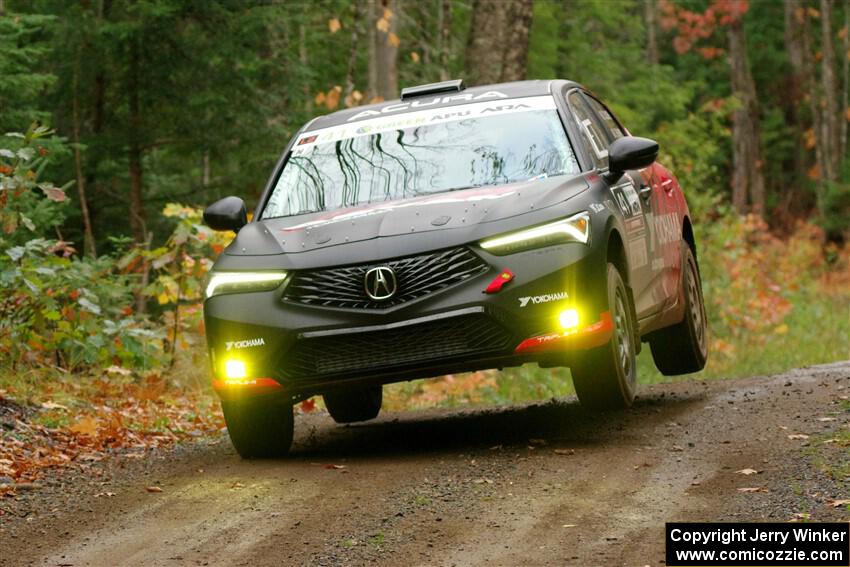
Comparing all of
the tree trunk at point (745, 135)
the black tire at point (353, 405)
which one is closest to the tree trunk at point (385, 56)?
the black tire at point (353, 405)

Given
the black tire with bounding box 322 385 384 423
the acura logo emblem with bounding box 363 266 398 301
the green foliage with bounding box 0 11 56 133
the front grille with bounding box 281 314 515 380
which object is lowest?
the black tire with bounding box 322 385 384 423

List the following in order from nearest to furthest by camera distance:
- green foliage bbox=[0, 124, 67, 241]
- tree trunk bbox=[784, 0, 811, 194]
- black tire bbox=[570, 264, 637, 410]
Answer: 1. black tire bbox=[570, 264, 637, 410]
2. green foliage bbox=[0, 124, 67, 241]
3. tree trunk bbox=[784, 0, 811, 194]

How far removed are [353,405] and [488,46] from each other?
7.04m

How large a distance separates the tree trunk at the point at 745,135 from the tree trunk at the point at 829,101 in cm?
217

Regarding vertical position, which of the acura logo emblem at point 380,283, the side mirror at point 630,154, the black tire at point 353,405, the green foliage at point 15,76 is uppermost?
the green foliage at point 15,76

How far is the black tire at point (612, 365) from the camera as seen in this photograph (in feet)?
25.2

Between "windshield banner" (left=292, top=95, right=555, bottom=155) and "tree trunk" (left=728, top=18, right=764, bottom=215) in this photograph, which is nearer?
"windshield banner" (left=292, top=95, right=555, bottom=155)

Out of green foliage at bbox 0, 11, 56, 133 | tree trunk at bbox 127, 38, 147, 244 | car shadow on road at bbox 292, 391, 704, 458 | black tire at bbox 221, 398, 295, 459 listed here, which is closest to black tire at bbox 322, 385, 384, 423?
car shadow on road at bbox 292, 391, 704, 458

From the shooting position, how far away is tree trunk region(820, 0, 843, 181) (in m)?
37.6

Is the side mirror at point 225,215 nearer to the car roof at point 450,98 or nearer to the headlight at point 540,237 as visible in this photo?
the car roof at point 450,98

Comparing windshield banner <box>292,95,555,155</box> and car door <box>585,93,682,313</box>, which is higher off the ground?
windshield banner <box>292,95,555,155</box>

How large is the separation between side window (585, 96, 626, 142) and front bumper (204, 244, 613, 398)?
2490 mm

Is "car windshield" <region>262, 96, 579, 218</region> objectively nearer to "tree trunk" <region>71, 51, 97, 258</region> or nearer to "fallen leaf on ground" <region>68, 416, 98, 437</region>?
"fallen leaf on ground" <region>68, 416, 98, 437</region>

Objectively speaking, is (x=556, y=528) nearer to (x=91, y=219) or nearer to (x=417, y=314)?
(x=417, y=314)
